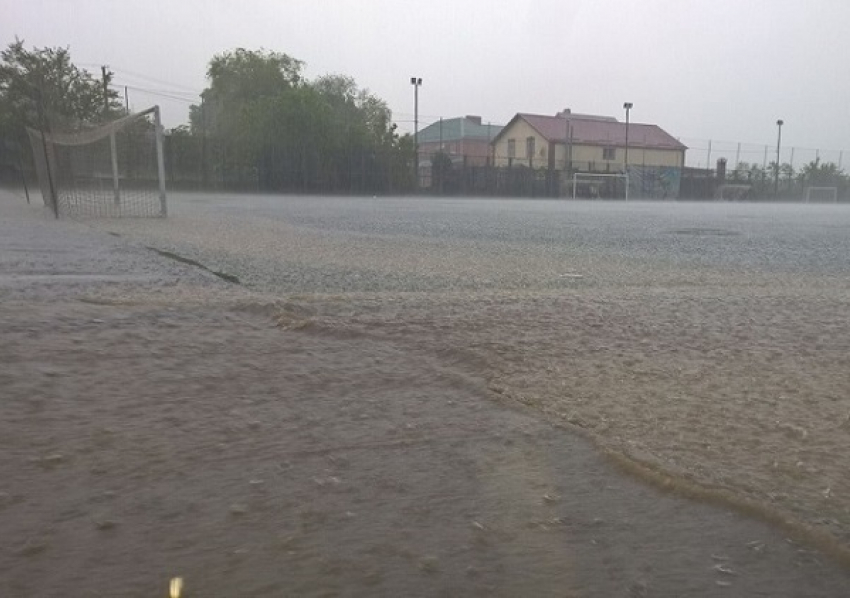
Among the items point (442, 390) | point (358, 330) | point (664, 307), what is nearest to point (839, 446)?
point (442, 390)

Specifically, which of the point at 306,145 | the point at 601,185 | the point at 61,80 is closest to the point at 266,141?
the point at 306,145

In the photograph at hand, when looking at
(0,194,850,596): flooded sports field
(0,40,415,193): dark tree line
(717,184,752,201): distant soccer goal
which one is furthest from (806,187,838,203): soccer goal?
(0,194,850,596): flooded sports field

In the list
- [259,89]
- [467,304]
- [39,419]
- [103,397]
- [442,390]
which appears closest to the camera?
[39,419]

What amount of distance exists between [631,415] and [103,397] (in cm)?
106

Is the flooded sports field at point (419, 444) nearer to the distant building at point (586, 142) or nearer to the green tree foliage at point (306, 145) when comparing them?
the green tree foliage at point (306, 145)

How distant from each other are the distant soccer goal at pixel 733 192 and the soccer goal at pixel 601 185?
7131 millimetres

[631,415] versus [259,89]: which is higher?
[259,89]

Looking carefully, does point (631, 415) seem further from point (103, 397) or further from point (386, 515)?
point (103, 397)

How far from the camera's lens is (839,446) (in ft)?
4.33

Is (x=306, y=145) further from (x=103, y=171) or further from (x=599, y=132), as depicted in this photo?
(x=599, y=132)

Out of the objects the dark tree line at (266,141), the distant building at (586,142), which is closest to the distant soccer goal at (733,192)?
the distant building at (586,142)

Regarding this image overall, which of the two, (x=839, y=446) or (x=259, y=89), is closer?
(x=839, y=446)

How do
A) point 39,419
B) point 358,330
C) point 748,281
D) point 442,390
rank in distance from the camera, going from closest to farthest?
point 39,419 < point 442,390 < point 358,330 < point 748,281

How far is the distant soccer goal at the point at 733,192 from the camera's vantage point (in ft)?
141
